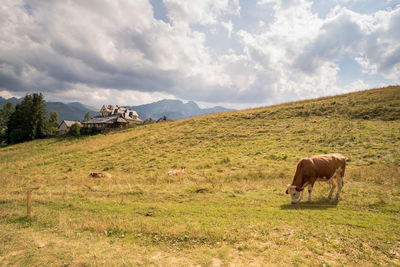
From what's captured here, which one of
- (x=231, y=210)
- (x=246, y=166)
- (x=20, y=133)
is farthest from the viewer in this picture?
(x=20, y=133)

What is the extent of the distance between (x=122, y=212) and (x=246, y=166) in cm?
1261

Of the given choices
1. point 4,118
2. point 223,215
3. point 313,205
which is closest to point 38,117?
point 4,118

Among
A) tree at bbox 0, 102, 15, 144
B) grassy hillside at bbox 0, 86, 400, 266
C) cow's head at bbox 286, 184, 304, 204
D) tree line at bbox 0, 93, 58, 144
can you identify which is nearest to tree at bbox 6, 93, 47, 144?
tree line at bbox 0, 93, 58, 144

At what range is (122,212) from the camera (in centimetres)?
1045

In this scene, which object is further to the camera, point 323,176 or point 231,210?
point 323,176

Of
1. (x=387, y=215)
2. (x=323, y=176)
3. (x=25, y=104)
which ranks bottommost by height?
(x=387, y=215)

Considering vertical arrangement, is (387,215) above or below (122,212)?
above

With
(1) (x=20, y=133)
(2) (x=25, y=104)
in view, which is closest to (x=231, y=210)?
(1) (x=20, y=133)

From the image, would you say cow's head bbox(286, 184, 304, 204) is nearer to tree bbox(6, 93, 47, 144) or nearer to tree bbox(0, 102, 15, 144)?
tree bbox(6, 93, 47, 144)

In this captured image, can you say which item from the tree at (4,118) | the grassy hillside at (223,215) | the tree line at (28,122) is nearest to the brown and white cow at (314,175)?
the grassy hillside at (223,215)

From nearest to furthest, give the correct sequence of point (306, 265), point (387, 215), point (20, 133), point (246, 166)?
point (306, 265) → point (387, 215) → point (246, 166) → point (20, 133)

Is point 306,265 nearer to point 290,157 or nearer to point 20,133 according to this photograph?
point 290,157

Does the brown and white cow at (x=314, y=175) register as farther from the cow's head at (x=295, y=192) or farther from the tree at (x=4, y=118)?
the tree at (x=4, y=118)

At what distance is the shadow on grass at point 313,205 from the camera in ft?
32.2
